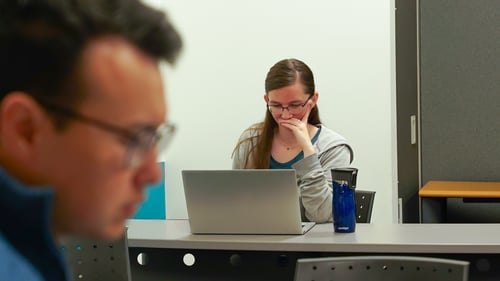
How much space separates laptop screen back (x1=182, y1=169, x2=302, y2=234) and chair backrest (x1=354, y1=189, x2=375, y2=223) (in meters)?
0.51

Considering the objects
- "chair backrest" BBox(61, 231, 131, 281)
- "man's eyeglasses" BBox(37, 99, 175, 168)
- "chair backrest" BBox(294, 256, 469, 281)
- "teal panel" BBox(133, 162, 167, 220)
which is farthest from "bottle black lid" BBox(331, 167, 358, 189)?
"teal panel" BBox(133, 162, 167, 220)

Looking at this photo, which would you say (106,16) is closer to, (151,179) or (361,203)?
(151,179)

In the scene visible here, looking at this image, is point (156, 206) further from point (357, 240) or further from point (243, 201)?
point (357, 240)

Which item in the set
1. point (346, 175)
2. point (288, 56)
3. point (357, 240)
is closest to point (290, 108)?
point (346, 175)

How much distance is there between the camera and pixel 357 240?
2.12 m

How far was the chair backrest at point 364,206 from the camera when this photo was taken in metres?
2.65

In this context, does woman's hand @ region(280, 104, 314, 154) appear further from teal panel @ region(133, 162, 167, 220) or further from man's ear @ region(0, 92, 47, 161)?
man's ear @ region(0, 92, 47, 161)

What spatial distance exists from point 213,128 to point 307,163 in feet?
6.94

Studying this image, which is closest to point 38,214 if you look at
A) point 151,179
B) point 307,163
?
point 151,179

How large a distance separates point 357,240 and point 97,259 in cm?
78

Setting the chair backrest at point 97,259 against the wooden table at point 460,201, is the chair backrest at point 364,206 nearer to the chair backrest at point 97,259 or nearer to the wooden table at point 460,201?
the wooden table at point 460,201

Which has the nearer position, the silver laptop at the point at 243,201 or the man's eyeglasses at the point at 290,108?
the silver laptop at the point at 243,201

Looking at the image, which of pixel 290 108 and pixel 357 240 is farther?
pixel 290 108

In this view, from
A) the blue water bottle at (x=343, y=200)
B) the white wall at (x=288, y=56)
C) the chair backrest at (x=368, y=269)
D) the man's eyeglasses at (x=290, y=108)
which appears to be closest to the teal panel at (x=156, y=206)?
the white wall at (x=288, y=56)
